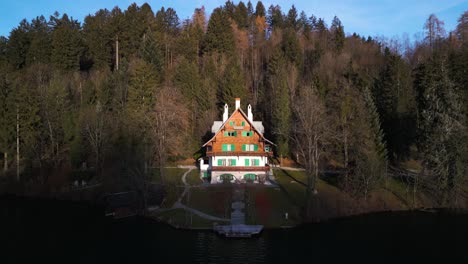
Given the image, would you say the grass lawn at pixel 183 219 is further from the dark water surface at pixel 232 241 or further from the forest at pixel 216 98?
the forest at pixel 216 98

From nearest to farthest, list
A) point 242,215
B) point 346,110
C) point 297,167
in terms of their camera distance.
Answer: point 242,215 < point 346,110 < point 297,167

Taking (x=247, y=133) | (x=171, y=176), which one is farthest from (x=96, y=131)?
(x=247, y=133)

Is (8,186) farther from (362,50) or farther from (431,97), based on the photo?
(362,50)

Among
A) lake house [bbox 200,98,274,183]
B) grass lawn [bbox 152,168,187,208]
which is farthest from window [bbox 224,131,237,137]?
grass lawn [bbox 152,168,187,208]

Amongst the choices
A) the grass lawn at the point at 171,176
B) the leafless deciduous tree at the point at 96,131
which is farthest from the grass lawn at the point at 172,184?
the leafless deciduous tree at the point at 96,131

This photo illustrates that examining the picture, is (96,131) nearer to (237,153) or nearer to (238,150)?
(237,153)

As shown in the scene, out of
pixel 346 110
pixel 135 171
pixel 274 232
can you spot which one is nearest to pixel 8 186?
pixel 135 171
